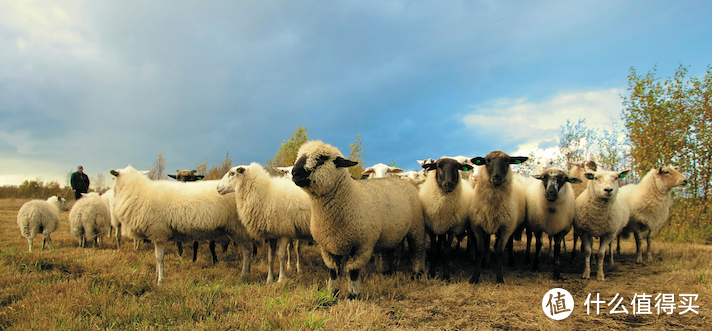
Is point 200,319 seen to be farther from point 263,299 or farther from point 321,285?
point 321,285

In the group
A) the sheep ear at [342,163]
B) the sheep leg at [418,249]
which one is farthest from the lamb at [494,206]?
the sheep ear at [342,163]

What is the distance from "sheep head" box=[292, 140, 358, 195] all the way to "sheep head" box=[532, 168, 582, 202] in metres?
4.07

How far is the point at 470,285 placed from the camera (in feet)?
18.0

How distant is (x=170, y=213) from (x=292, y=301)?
350 cm

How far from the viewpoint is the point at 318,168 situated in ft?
14.2

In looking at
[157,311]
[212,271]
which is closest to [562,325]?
[157,311]

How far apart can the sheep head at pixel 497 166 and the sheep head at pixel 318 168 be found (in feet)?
8.75

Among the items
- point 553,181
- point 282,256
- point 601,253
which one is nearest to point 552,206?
point 553,181

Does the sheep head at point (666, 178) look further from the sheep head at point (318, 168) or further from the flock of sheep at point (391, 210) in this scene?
the sheep head at point (318, 168)

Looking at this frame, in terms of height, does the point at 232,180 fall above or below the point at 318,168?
below

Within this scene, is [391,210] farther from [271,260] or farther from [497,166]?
[271,260]

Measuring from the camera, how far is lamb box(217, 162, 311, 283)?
6062 millimetres

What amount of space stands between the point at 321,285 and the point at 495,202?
3.35 metres

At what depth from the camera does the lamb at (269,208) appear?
6.06 m
